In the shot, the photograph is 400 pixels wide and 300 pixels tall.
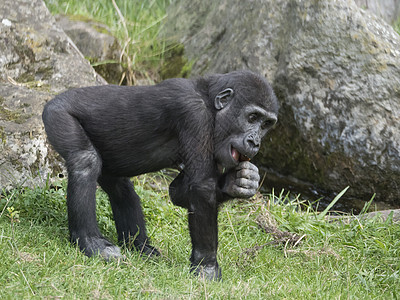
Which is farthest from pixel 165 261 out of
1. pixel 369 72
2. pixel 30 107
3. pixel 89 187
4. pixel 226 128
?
pixel 369 72

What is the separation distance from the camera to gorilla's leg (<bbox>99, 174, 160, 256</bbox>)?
15.4 ft

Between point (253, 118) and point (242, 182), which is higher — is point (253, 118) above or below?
above

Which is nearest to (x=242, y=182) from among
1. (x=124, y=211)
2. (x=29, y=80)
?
(x=124, y=211)

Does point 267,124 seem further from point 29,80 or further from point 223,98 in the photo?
point 29,80

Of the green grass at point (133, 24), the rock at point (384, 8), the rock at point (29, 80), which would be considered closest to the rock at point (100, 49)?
Answer: the green grass at point (133, 24)

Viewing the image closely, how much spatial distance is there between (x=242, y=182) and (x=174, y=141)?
579mm

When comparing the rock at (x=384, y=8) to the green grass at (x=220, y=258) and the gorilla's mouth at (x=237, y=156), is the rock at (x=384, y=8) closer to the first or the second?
the green grass at (x=220, y=258)

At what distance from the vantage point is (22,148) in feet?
17.0

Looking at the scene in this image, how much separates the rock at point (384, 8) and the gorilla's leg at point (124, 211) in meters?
6.16

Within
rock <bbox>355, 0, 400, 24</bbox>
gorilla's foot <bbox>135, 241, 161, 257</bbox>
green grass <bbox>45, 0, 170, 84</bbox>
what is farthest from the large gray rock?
rock <bbox>355, 0, 400, 24</bbox>

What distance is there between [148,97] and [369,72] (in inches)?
110

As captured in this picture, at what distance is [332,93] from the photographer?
628 centimetres

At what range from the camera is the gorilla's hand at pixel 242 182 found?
13.8ft

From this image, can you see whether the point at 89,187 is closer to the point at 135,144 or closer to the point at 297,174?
the point at 135,144
